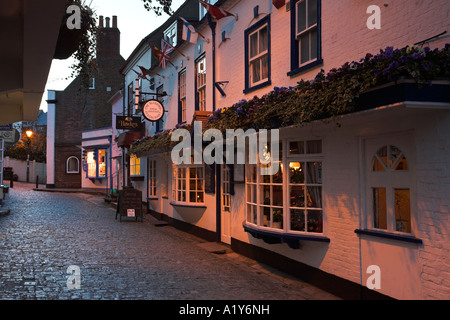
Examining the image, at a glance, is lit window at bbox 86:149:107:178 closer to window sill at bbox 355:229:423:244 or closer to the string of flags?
the string of flags

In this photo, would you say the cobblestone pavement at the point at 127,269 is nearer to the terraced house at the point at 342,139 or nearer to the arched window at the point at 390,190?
the terraced house at the point at 342,139

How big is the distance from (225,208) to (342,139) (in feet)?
17.2

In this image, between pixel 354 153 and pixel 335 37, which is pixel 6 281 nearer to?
Answer: pixel 354 153

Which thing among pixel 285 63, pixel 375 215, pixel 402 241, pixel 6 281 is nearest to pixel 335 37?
pixel 285 63

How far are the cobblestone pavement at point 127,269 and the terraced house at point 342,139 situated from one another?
74 cm

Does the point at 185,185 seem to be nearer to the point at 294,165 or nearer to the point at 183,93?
the point at 183,93

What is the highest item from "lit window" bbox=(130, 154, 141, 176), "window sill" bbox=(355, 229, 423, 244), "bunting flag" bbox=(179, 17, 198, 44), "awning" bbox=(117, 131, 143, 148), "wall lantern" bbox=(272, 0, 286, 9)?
"bunting flag" bbox=(179, 17, 198, 44)

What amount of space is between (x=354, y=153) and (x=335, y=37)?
1924 millimetres

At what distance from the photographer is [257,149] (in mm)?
8758

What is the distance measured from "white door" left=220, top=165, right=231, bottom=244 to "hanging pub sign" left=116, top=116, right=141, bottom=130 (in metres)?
8.26

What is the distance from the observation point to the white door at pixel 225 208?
1101cm

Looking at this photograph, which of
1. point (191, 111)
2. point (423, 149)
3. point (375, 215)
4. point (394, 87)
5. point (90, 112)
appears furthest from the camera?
point (90, 112)

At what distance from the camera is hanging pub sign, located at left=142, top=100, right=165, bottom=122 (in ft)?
49.6

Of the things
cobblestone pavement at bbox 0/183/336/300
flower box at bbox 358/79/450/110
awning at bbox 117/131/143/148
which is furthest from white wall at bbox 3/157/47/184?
flower box at bbox 358/79/450/110
